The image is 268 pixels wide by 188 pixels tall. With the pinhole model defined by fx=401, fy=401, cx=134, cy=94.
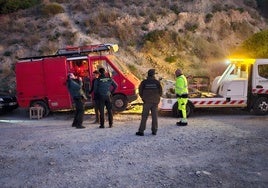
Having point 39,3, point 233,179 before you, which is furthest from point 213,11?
→ point 233,179

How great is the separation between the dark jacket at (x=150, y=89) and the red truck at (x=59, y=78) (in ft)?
13.5

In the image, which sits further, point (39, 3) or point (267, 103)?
point (39, 3)

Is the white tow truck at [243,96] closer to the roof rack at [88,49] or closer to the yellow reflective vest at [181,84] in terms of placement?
the yellow reflective vest at [181,84]

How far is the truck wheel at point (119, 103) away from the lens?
49.8ft

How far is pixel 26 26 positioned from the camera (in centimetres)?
2686

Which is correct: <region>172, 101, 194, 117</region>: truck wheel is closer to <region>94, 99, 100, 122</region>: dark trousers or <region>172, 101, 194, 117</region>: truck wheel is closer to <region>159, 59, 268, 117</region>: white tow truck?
<region>159, 59, 268, 117</region>: white tow truck

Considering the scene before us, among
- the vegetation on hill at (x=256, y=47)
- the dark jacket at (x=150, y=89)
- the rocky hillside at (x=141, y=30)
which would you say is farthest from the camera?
the rocky hillside at (x=141, y=30)

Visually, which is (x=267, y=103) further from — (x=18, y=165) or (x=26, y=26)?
(x=26, y=26)

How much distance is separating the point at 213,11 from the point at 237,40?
3300mm

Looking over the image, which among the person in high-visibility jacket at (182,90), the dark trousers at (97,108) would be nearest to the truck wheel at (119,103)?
the dark trousers at (97,108)

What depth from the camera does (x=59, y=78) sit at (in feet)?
49.5

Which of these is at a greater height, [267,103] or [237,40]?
[237,40]

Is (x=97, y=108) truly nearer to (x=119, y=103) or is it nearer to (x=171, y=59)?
(x=119, y=103)

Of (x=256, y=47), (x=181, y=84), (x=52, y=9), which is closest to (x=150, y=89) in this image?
(x=181, y=84)
